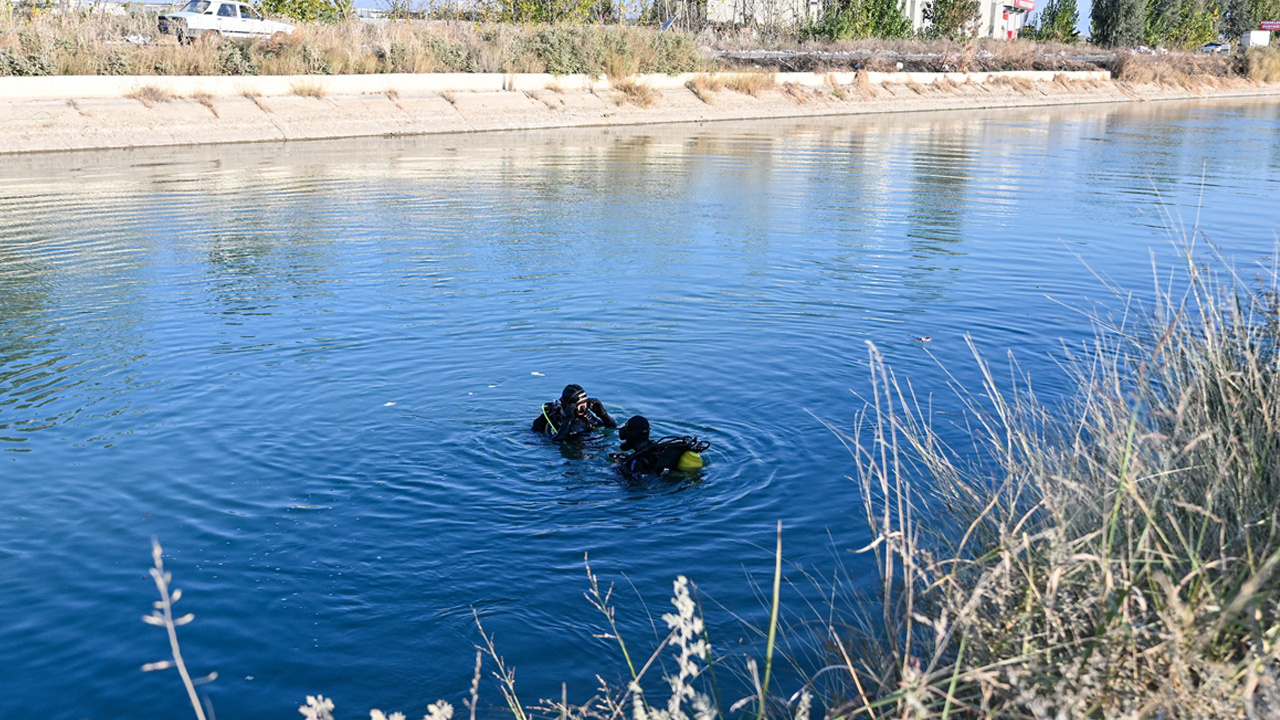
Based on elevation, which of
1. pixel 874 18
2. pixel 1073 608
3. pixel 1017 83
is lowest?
pixel 1073 608

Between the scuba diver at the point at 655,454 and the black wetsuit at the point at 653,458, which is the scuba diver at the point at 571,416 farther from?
the black wetsuit at the point at 653,458

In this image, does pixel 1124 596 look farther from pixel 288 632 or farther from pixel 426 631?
pixel 288 632

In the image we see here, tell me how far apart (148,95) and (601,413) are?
84.8 feet

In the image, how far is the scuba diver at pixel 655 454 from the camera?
7.54m

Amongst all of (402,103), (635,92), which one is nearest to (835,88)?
(635,92)

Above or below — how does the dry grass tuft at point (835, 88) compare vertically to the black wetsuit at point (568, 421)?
above

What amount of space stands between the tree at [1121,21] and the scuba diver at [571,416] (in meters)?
79.3

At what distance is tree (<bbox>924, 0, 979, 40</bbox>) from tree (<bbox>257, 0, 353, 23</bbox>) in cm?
3958

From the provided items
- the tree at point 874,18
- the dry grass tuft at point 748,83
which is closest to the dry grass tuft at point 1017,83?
the tree at point 874,18

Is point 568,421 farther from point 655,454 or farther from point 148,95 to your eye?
point 148,95

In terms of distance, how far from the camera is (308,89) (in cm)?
3253

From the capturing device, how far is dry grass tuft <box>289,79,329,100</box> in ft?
106

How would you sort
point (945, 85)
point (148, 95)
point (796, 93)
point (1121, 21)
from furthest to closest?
1. point (1121, 21)
2. point (945, 85)
3. point (796, 93)
4. point (148, 95)

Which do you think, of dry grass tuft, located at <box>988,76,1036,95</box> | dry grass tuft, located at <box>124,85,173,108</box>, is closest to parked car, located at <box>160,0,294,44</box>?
dry grass tuft, located at <box>124,85,173,108</box>
